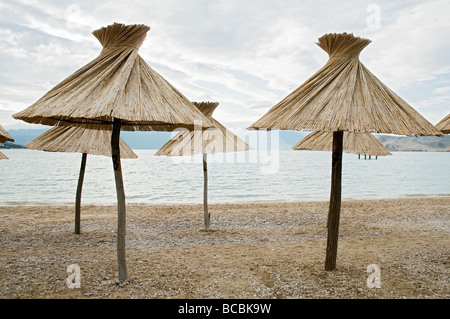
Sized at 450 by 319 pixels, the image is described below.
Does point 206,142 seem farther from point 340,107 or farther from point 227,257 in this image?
point 340,107


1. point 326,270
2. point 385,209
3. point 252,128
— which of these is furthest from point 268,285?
point 385,209

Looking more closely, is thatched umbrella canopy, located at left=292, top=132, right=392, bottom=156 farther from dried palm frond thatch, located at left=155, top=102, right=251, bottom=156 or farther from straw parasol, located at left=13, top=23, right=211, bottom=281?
straw parasol, located at left=13, top=23, right=211, bottom=281

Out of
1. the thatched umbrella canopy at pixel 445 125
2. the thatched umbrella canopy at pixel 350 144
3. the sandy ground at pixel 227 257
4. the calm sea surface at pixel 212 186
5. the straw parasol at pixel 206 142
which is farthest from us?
the calm sea surface at pixel 212 186

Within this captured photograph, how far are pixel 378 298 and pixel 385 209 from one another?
9.97 meters

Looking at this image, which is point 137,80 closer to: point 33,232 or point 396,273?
point 396,273

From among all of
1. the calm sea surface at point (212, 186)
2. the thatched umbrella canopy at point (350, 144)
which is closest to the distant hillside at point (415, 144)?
the calm sea surface at point (212, 186)

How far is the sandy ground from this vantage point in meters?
4.48

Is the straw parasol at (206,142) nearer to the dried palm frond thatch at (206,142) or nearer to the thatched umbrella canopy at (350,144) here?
the dried palm frond thatch at (206,142)

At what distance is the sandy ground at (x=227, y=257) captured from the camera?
448cm

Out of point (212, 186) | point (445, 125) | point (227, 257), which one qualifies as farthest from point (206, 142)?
point (212, 186)

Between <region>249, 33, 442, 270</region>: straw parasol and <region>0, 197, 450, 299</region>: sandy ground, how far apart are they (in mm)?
880

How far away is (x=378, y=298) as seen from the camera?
4.28 meters

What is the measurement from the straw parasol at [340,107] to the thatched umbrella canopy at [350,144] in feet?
14.7

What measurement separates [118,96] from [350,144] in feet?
26.9
